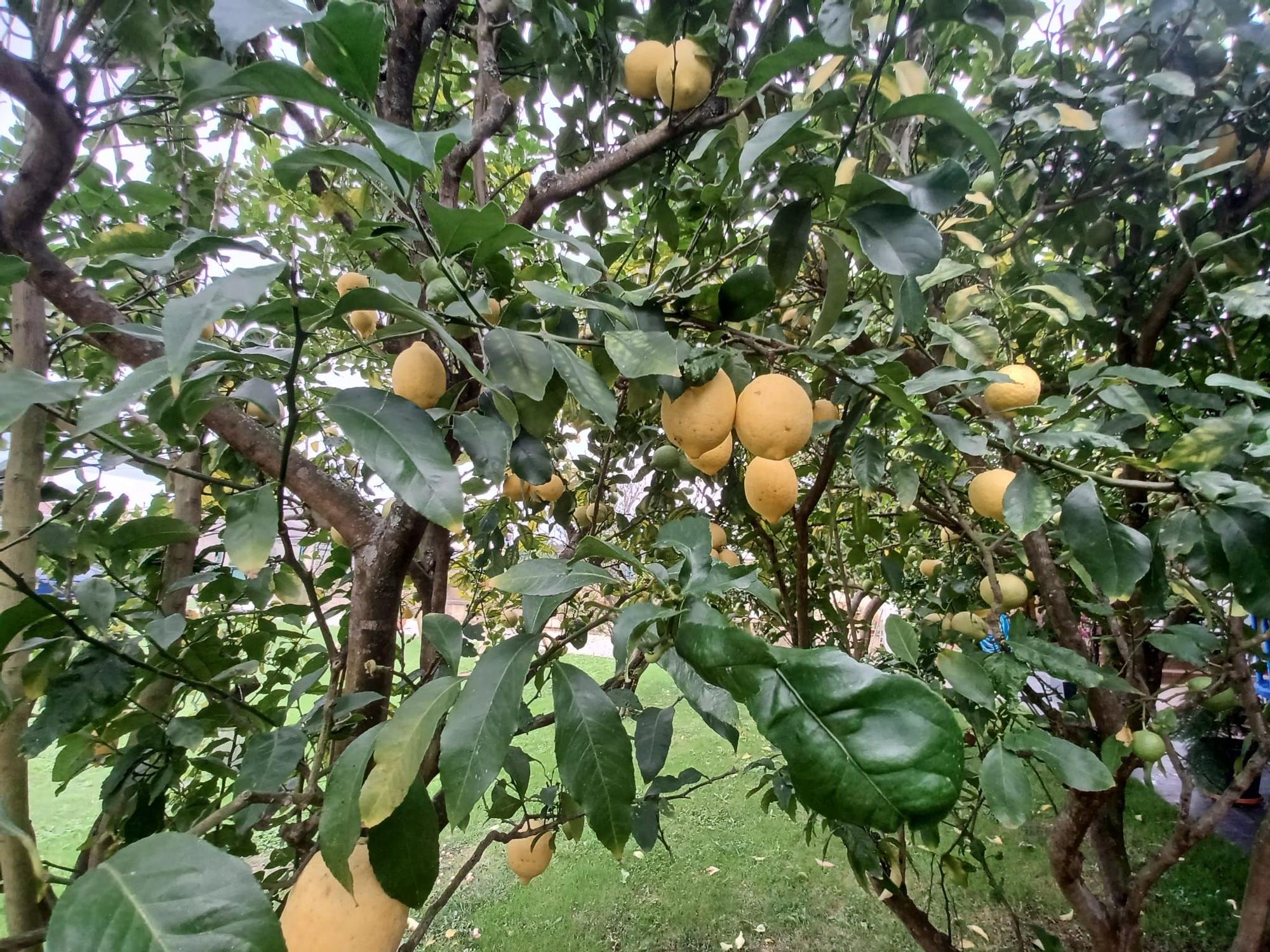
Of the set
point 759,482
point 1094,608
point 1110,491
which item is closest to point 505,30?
point 759,482

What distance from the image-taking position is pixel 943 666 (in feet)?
3.16

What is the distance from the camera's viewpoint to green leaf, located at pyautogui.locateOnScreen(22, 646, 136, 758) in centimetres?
71

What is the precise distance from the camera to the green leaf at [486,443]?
24.8 inches

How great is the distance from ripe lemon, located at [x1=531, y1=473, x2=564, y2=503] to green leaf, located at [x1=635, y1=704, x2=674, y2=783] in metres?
0.55

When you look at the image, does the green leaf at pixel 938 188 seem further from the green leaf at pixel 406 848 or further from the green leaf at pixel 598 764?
the green leaf at pixel 406 848

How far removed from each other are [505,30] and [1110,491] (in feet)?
6.05

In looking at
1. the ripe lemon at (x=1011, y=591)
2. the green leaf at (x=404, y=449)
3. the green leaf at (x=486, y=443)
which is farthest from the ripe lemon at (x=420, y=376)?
the ripe lemon at (x=1011, y=591)

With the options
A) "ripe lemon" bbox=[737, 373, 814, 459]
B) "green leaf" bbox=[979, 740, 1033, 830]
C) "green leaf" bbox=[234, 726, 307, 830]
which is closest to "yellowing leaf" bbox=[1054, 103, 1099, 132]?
"ripe lemon" bbox=[737, 373, 814, 459]

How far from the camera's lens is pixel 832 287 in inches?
27.8

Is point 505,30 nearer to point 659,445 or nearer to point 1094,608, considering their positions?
point 659,445

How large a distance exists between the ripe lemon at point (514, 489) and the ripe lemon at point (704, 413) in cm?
74

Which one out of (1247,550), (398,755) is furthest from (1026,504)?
(398,755)

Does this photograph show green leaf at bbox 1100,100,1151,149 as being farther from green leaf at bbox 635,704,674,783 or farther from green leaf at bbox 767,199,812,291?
green leaf at bbox 635,704,674,783

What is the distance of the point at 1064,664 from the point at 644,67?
1.19 m
